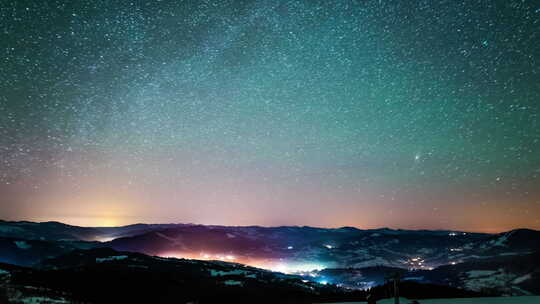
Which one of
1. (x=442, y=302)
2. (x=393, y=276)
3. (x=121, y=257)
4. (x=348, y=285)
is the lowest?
(x=348, y=285)

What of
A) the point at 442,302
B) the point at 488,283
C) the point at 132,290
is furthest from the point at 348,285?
the point at 442,302

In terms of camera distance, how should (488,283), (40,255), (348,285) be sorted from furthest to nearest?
1. (40,255)
2. (348,285)
3. (488,283)

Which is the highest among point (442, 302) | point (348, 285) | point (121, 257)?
point (442, 302)

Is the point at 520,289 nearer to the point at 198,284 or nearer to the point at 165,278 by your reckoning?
the point at 198,284

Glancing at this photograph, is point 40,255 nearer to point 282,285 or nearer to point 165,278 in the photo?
point 165,278

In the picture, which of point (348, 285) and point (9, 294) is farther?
point (348, 285)

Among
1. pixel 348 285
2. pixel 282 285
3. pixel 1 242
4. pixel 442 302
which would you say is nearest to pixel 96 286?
pixel 282 285

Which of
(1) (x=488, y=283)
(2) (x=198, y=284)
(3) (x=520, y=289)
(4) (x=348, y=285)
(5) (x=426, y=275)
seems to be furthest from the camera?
(5) (x=426, y=275)

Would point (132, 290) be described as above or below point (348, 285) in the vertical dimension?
above

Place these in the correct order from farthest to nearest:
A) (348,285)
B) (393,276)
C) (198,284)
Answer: (348,285) < (198,284) < (393,276)
